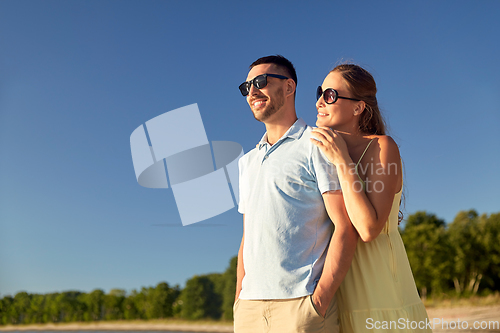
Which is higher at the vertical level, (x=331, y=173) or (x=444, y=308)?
(x=331, y=173)

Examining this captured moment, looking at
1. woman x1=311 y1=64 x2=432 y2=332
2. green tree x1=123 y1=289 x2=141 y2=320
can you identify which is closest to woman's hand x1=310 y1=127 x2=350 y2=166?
woman x1=311 y1=64 x2=432 y2=332

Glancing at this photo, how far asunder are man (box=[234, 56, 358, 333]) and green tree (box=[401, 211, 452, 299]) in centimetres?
4053

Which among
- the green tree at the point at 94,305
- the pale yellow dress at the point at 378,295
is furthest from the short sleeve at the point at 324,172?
the green tree at the point at 94,305

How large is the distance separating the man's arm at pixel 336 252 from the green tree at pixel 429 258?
40560mm

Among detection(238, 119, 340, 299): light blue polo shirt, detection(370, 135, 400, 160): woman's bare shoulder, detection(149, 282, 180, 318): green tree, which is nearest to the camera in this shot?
detection(238, 119, 340, 299): light blue polo shirt

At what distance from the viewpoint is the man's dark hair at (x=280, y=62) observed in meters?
3.28

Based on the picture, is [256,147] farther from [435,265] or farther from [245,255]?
[435,265]

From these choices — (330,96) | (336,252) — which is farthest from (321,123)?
(336,252)

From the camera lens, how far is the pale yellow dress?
8.45 ft

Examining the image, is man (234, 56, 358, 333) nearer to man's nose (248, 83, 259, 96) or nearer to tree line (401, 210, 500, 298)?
man's nose (248, 83, 259, 96)

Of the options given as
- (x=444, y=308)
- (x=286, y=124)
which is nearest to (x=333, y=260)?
(x=286, y=124)

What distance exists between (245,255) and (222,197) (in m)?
6.62

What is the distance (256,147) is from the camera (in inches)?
131

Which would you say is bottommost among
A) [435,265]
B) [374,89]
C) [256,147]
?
[435,265]
